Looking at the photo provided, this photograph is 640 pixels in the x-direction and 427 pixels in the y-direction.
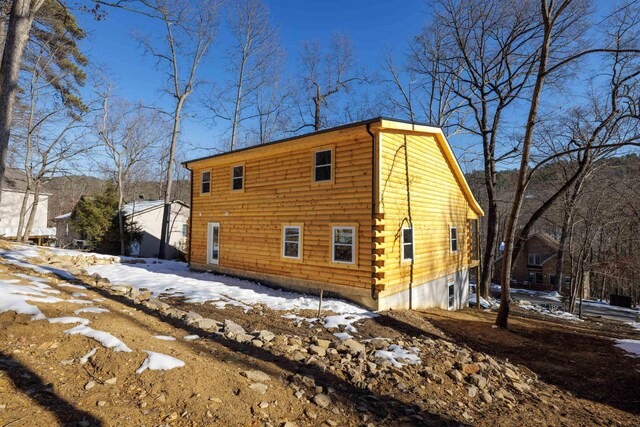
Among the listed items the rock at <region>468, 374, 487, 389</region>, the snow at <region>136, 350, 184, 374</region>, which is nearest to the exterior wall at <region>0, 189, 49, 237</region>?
the snow at <region>136, 350, 184, 374</region>

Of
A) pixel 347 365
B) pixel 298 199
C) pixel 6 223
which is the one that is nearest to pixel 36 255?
pixel 298 199

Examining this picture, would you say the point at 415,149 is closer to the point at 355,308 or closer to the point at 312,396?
the point at 355,308

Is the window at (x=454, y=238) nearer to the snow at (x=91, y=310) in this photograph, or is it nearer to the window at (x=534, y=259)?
the snow at (x=91, y=310)

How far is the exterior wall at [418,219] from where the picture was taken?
9375 mm

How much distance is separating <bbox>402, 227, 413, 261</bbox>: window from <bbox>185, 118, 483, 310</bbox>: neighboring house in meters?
0.03

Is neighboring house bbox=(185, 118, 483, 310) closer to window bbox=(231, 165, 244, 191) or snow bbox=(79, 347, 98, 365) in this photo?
window bbox=(231, 165, 244, 191)

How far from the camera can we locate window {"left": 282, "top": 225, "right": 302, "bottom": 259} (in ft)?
35.2

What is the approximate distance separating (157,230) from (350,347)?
23264mm

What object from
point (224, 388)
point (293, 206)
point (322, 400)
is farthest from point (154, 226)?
point (322, 400)

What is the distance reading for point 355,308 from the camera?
29.0 feet

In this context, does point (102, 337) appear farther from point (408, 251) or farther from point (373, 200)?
point (408, 251)

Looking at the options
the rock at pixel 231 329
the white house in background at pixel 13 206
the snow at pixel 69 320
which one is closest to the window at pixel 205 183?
the rock at pixel 231 329

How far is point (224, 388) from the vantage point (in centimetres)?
394

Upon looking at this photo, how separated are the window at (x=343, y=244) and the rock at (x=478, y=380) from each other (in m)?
4.55
